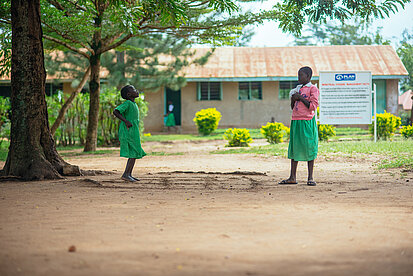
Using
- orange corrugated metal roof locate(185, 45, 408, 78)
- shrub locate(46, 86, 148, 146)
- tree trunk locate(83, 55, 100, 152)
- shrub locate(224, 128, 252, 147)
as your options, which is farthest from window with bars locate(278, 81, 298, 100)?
tree trunk locate(83, 55, 100, 152)

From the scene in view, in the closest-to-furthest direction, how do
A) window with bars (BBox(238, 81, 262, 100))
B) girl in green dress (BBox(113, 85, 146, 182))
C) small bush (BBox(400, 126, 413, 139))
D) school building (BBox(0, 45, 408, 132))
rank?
girl in green dress (BBox(113, 85, 146, 182)), small bush (BBox(400, 126, 413, 139)), school building (BBox(0, 45, 408, 132)), window with bars (BBox(238, 81, 262, 100))

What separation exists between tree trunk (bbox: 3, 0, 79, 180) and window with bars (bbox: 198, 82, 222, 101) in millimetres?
18595

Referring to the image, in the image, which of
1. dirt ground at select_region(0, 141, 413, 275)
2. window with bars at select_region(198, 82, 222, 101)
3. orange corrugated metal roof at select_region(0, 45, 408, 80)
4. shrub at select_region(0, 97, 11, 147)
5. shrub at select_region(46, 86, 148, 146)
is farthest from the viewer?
window with bars at select_region(198, 82, 222, 101)

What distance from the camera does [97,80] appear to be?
1473cm

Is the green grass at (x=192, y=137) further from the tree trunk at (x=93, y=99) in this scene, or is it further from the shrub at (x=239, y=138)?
the tree trunk at (x=93, y=99)

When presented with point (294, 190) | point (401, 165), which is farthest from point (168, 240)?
point (401, 165)

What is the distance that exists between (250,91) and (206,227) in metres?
22.4

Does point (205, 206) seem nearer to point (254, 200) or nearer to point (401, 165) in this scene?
point (254, 200)

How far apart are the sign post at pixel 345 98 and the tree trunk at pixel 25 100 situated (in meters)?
10.4

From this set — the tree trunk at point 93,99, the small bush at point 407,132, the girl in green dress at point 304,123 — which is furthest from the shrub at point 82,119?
the girl in green dress at point 304,123

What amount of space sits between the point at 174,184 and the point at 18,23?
145 inches

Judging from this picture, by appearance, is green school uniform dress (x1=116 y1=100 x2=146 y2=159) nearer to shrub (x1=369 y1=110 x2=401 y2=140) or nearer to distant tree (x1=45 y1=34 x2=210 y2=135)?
shrub (x1=369 y1=110 x2=401 y2=140)

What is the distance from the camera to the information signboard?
15844 millimetres

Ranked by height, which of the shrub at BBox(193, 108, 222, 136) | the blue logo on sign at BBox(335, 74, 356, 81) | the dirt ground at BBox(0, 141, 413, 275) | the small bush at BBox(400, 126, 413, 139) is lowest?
the dirt ground at BBox(0, 141, 413, 275)
